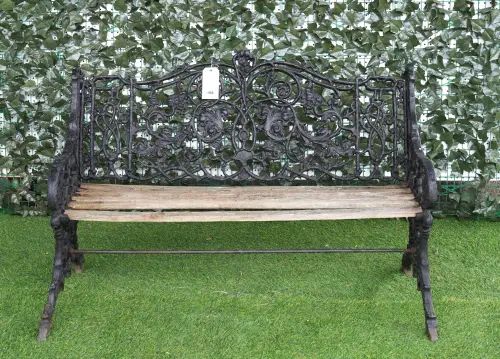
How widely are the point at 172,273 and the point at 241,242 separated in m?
0.72

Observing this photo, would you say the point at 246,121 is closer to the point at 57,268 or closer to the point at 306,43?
the point at 306,43

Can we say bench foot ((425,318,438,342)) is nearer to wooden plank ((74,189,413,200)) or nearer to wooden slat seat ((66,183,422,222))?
wooden slat seat ((66,183,422,222))

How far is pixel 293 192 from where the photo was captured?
3.30m

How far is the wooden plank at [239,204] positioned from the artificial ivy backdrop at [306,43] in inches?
54.8

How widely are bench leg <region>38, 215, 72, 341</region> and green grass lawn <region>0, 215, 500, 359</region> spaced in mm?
59

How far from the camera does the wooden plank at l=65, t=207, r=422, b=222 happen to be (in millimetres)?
2885

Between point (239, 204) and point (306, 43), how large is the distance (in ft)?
5.51

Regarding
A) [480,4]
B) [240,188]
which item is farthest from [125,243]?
[480,4]

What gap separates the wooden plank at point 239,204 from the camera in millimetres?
3029

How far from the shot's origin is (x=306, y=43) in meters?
4.27

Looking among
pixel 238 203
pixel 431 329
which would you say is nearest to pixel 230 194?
pixel 238 203

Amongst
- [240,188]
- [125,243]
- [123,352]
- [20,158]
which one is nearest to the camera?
[123,352]

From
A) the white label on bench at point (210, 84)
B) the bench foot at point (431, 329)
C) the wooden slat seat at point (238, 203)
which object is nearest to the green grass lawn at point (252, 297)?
the bench foot at point (431, 329)

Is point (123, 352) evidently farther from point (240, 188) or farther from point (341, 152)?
point (341, 152)
